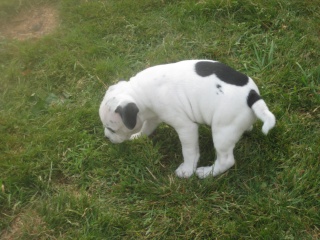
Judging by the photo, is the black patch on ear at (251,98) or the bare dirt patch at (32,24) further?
the bare dirt patch at (32,24)

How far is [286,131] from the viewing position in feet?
15.1

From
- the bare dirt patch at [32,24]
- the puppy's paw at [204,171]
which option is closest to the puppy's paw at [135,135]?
the puppy's paw at [204,171]

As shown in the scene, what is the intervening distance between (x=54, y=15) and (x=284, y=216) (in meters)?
4.72

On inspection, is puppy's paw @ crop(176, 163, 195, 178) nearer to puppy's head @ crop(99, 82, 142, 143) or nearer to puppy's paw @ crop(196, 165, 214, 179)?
puppy's paw @ crop(196, 165, 214, 179)

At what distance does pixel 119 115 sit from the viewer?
4.25 metres

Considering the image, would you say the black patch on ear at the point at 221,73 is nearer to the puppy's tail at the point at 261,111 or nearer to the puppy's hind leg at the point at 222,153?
the puppy's tail at the point at 261,111

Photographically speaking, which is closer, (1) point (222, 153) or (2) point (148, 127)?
(1) point (222, 153)

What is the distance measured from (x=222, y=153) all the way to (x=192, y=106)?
1.73 ft

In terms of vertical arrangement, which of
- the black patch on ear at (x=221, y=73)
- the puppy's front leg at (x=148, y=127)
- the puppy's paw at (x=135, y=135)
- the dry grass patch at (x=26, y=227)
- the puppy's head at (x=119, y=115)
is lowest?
the dry grass patch at (x=26, y=227)

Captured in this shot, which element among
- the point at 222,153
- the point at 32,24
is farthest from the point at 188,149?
the point at 32,24

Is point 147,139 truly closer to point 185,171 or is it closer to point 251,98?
point 185,171

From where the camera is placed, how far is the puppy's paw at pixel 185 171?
172 inches

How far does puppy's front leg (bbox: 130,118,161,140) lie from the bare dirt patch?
106 inches

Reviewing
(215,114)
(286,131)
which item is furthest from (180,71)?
(286,131)
